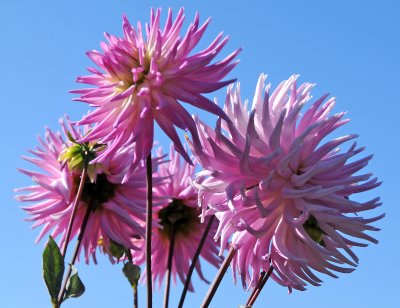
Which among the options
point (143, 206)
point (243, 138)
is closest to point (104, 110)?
point (243, 138)

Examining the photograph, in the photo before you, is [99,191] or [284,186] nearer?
[284,186]

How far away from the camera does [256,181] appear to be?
80.1 inches

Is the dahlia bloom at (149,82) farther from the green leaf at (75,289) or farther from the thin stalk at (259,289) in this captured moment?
the thin stalk at (259,289)

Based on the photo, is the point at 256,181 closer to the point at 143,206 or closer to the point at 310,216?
the point at 310,216

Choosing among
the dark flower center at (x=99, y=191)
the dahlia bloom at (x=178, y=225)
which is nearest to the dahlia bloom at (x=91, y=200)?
the dark flower center at (x=99, y=191)

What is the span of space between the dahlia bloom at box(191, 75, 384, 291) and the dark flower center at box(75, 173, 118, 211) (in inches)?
30.0

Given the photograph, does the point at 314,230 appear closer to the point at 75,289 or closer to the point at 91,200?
the point at 75,289

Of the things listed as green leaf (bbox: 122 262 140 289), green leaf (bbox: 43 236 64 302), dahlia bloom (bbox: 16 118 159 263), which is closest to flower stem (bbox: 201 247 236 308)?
green leaf (bbox: 122 262 140 289)

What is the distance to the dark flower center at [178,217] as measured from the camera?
10.4 ft

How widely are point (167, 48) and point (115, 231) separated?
38.0 inches

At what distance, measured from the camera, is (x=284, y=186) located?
2.03 meters

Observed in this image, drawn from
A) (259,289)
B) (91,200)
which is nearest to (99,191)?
(91,200)

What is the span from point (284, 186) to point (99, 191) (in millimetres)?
1001

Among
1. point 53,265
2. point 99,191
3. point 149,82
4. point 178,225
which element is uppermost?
point 149,82
